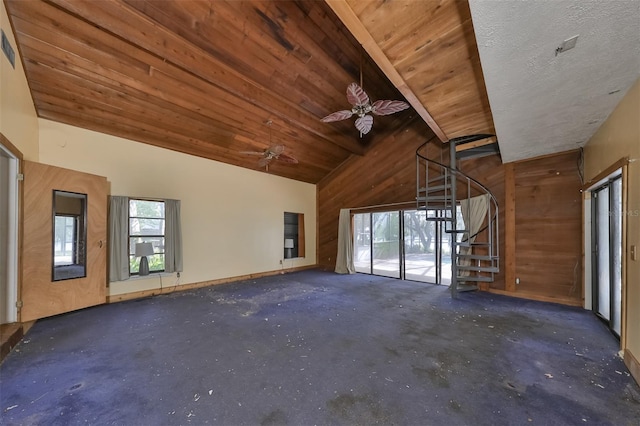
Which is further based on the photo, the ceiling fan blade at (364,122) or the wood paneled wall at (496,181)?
the wood paneled wall at (496,181)

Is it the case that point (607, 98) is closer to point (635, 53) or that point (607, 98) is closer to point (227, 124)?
point (635, 53)

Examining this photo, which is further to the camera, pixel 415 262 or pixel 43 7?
pixel 415 262

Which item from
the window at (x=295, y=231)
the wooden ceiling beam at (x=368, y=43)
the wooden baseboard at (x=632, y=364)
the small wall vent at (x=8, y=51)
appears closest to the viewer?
the wooden ceiling beam at (x=368, y=43)

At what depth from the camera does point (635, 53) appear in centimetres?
187

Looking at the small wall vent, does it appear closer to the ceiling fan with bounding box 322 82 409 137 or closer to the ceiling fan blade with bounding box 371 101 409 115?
the ceiling fan with bounding box 322 82 409 137

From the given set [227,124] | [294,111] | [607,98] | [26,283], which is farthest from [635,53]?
[26,283]

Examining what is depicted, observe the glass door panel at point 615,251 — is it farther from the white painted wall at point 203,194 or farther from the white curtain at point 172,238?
the white curtain at point 172,238

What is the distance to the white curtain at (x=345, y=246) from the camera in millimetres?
7414

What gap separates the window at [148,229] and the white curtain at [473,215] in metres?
6.51

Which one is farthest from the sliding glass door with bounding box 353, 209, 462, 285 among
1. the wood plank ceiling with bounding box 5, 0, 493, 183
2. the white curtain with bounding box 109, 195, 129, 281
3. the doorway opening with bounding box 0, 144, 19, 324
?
the doorway opening with bounding box 0, 144, 19, 324

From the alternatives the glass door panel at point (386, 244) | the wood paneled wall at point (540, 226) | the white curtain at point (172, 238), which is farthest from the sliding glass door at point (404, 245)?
the white curtain at point (172, 238)

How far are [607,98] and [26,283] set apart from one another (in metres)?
7.16

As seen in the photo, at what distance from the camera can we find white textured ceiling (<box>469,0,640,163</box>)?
154 cm

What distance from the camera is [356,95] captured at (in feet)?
10.7
